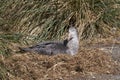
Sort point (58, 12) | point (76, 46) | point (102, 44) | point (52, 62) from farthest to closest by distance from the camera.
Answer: point (58, 12)
point (102, 44)
point (76, 46)
point (52, 62)

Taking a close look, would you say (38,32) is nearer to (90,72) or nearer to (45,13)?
(45,13)

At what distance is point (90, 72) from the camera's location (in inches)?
223

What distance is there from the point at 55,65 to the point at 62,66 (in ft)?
0.37

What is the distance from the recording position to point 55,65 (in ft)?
18.8

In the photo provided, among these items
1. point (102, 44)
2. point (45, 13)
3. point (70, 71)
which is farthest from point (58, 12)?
point (70, 71)

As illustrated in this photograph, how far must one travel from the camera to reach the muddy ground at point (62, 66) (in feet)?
17.7

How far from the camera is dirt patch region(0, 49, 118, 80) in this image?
5402 mm

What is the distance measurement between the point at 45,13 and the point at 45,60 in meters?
2.11

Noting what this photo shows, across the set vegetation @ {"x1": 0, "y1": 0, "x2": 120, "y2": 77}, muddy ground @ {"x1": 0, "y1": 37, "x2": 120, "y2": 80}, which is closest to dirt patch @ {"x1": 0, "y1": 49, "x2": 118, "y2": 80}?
muddy ground @ {"x1": 0, "y1": 37, "x2": 120, "y2": 80}

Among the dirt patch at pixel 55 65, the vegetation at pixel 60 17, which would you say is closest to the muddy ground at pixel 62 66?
the dirt patch at pixel 55 65

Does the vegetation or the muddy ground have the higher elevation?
the vegetation

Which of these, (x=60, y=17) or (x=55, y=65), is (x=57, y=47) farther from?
(x=60, y=17)

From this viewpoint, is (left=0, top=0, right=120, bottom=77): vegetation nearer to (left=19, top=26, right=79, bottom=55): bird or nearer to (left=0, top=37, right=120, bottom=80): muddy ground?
(left=19, top=26, right=79, bottom=55): bird

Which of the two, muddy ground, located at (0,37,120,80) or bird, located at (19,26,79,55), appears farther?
bird, located at (19,26,79,55)
